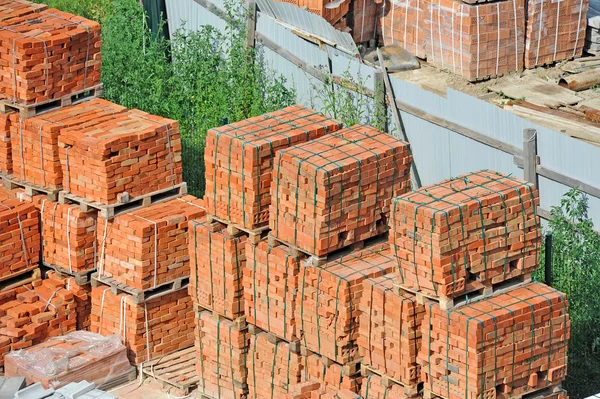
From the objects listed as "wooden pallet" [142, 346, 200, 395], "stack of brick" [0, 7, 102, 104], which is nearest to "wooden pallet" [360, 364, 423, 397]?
"wooden pallet" [142, 346, 200, 395]

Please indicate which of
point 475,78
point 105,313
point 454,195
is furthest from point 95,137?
point 475,78

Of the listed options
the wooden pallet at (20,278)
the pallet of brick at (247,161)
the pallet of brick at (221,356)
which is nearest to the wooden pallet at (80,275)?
the wooden pallet at (20,278)

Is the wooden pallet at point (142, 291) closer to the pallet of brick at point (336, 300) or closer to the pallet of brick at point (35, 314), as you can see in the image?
the pallet of brick at point (35, 314)

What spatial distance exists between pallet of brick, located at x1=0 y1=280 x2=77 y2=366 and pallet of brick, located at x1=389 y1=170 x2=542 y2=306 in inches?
191

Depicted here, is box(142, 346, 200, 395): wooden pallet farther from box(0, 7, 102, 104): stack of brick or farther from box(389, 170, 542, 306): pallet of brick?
box(389, 170, 542, 306): pallet of brick

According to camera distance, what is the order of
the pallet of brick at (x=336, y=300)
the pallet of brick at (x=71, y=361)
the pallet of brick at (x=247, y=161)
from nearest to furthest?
the pallet of brick at (x=336, y=300) → the pallet of brick at (x=247, y=161) → the pallet of brick at (x=71, y=361)

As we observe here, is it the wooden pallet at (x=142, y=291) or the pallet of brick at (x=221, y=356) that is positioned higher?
the wooden pallet at (x=142, y=291)

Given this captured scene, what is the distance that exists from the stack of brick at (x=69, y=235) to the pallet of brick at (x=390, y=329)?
13.3 ft

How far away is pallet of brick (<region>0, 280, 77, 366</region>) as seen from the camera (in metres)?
15.0

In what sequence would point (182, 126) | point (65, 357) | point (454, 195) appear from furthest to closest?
1. point (182, 126)
2. point (65, 357)
3. point (454, 195)

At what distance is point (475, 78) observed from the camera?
21.0 metres

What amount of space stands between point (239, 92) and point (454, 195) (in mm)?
8274

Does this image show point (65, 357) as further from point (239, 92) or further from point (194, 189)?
point (239, 92)

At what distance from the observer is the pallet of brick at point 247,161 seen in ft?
43.9
